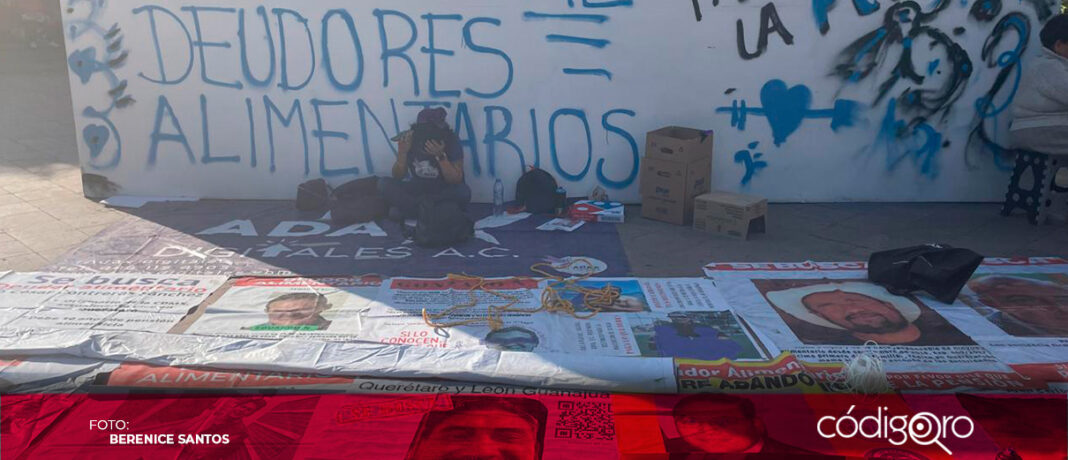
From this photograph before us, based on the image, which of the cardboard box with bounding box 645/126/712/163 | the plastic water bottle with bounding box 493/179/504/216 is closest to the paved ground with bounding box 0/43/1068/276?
the cardboard box with bounding box 645/126/712/163

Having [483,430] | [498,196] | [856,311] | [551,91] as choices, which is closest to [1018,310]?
[856,311]

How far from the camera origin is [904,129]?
21.7 ft

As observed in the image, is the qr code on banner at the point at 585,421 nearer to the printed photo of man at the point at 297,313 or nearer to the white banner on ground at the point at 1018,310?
the printed photo of man at the point at 297,313

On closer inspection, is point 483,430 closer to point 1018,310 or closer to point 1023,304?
point 1018,310

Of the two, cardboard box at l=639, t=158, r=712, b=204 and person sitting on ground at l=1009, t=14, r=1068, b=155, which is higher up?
person sitting on ground at l=1009, t=14, r=1068, b=155

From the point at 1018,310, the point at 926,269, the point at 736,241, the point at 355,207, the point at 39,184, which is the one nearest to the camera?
the point at 1018,310

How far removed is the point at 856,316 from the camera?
14.1 ft

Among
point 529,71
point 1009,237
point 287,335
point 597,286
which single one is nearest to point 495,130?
point 529,71

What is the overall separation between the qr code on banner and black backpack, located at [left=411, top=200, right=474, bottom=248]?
2446mm

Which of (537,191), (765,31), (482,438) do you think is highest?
(765,31)

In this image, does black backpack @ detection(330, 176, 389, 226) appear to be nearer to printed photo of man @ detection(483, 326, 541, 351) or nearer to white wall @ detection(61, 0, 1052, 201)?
white wall @ detection(61, 0, 1052, 201)

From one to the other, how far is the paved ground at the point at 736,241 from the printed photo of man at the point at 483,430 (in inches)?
79.9

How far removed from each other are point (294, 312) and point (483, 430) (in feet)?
5.48

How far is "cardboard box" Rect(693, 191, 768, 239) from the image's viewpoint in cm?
574
